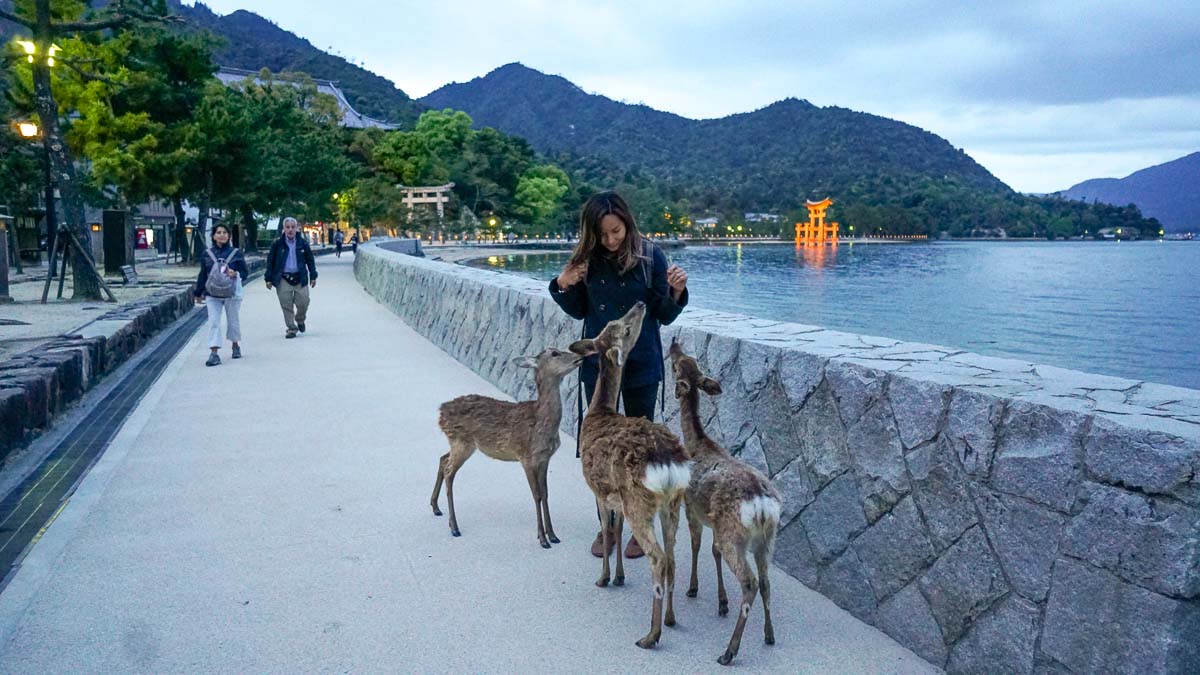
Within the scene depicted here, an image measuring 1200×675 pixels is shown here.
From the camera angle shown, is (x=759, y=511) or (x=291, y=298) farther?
(x=291, y=298)

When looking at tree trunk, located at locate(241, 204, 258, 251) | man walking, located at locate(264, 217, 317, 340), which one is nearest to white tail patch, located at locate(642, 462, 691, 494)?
man walking, located at locate(264, 217, 317, 340)

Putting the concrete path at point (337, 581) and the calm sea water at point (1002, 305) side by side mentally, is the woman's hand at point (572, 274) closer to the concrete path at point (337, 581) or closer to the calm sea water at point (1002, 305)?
the concrete path at point (337, 581)

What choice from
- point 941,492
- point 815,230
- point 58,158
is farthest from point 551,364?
point 815,230

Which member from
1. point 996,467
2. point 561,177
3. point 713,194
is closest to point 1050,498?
point 996,467

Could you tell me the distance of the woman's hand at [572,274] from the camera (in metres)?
4.15

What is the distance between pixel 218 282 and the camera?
1038cm

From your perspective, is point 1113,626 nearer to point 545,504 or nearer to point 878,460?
point 878,460

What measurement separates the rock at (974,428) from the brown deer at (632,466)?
100cm

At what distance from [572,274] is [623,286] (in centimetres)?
25

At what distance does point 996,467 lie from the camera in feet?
9.90

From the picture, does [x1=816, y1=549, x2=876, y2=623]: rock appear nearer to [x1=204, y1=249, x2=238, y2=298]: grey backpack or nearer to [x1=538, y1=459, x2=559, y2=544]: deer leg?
[x1=538, y1=459, x2=559, y2=544]: deer leg

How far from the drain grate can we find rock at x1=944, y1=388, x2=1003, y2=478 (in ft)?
13.7

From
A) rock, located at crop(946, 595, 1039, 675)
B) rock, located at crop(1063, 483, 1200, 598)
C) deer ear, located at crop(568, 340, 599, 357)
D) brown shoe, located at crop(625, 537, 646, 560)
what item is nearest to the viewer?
rock, located at crop(1063, 483, 1200, 598)

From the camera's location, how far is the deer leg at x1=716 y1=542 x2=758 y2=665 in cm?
324
